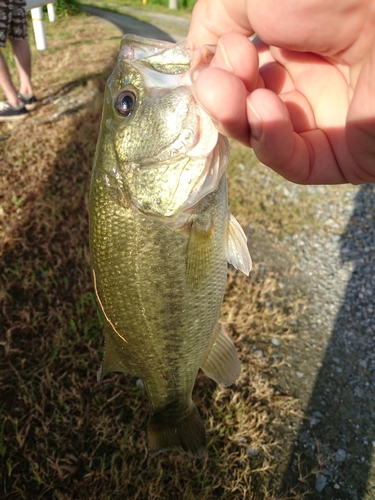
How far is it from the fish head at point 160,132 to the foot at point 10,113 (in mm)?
4487

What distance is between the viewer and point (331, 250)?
3918 mm

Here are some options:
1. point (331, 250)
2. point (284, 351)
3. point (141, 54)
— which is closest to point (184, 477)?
point (284, 351)

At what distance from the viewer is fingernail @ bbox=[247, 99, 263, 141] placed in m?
1.15

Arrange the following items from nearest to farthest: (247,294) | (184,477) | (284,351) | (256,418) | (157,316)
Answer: (157,316)
(184,477)
(256,418)
(284,351)
(247,294)

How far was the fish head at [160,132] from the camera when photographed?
1.34 meters

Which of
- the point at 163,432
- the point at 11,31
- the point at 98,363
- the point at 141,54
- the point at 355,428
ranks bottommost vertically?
the point at 355,428

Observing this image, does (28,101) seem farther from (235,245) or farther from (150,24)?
(150,24)

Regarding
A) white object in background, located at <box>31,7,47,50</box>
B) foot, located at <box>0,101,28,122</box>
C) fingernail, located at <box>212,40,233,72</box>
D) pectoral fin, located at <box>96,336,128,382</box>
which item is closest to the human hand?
fingernail, located at <box>212,40,233,72</box>

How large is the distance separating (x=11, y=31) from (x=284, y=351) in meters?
4.99

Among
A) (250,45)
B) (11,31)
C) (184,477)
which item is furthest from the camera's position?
(11,31)

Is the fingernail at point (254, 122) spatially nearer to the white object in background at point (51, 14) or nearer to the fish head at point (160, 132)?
the fish head at point (160, 132)

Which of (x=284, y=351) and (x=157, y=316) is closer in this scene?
(x=157, y=316)

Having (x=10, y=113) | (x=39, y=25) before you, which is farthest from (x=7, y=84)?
(x=39, y=25)

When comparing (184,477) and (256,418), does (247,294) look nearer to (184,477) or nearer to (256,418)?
(256,418)
